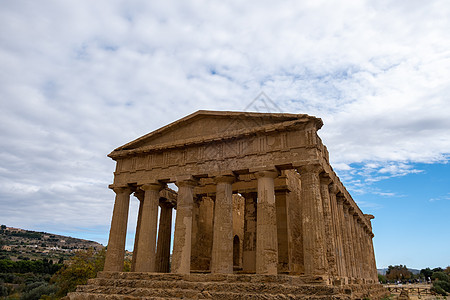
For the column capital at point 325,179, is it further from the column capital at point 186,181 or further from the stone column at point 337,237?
the column capital at point 186,181

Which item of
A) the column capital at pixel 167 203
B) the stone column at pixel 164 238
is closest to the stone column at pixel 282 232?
the stone column at pixel 164 238

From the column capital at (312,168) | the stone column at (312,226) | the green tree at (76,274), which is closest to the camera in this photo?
the stone column at (312,226)

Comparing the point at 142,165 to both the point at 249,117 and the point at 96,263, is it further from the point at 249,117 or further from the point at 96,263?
the point at 96,263

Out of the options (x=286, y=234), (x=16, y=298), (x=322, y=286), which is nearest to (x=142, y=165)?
(x=286, y=234)

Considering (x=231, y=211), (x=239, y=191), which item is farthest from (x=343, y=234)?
(x=231, y=211)

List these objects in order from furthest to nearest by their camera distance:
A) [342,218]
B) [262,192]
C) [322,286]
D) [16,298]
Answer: [16,298], [342,218], [262,192], [322,286]

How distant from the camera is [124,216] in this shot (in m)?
17.2

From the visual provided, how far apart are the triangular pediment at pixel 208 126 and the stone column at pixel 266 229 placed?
2370mm

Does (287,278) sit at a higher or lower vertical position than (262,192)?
lower

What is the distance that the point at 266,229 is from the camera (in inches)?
505

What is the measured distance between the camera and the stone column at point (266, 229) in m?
12.3

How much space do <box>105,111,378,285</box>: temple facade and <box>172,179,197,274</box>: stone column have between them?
43mm

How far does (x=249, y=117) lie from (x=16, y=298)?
29.0 m

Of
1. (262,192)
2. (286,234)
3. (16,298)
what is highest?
(262,192)
